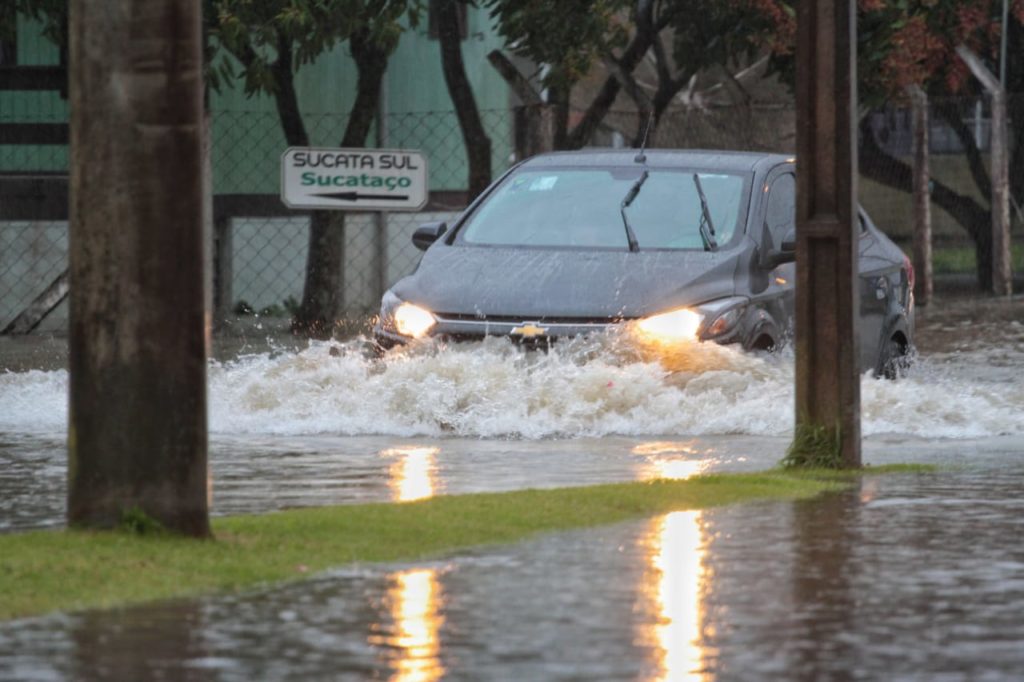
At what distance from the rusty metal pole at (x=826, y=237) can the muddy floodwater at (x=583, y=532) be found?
1.48ft

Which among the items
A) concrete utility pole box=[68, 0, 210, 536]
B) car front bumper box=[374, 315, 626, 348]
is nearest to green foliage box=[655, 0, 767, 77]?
car front bumper box=[374, 315, 626, 348]

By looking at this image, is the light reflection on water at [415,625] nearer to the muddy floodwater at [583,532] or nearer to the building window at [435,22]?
the muddy floodwater at [583,532]

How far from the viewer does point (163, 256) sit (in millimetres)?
7902

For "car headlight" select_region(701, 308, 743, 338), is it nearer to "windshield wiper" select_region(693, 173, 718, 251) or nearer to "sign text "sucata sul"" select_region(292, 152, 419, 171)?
"windshield wiper" select_region(693, 173, 718, 251)

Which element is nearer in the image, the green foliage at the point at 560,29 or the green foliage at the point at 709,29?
the green foliage at the point at 560,29

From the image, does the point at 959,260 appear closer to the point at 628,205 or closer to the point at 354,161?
the point at 354,161

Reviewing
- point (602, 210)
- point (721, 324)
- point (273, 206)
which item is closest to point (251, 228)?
point (273, 206)

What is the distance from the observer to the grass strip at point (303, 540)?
7.45 meters

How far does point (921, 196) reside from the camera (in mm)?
24828

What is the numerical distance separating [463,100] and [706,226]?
27.8ft

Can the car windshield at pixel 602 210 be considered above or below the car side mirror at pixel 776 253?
above

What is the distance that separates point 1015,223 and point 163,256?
28446 mm

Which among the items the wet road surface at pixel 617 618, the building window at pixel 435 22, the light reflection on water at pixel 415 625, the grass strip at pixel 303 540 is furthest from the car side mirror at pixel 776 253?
the building window at pixel 435 22

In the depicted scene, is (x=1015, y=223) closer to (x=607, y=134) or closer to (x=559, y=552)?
(x=607, y=134)
